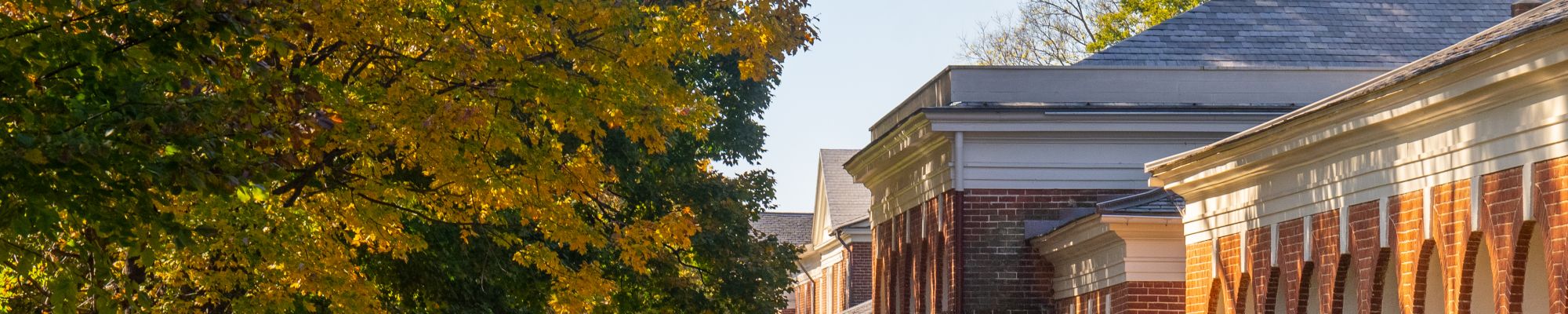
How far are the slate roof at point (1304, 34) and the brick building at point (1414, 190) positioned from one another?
26.2ft

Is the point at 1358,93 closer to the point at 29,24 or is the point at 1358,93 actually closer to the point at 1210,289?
the point at 1210,289

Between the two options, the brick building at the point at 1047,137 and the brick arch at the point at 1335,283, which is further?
the brick building at the point at 1047,137

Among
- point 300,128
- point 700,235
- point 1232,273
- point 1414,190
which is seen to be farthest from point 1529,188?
point 700,235

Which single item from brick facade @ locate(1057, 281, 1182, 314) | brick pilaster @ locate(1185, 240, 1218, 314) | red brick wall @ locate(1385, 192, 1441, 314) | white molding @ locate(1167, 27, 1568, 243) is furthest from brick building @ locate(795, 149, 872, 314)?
red brick wall @ locate(1385, 192, 1441, 314)

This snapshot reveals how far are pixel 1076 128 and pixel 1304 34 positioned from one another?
161 inches

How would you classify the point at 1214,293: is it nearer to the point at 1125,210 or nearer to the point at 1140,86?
the point at 1125,210

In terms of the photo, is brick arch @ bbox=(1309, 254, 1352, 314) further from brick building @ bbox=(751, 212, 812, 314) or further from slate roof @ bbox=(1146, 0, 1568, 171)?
brick building @ bbox=(751, 212, 812, 314)

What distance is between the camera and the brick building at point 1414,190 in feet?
33.2

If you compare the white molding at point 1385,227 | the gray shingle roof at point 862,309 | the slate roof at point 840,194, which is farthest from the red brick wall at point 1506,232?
the slate roof at point 840,194

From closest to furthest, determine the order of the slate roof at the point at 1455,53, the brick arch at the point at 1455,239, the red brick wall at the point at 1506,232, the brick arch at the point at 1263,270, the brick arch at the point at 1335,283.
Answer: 1. the slate roof at the point at 1455,53
2. the red brick wall at the point at 1506,232
3. the brick arch at the point at 1455,239
4. the brick arch at the point at 1335,283
5. the brick arch at the point at 1263,270

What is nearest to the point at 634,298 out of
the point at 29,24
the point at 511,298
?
the point at 511,298

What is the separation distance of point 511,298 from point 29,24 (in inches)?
650

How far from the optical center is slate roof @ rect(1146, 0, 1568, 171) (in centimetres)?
989

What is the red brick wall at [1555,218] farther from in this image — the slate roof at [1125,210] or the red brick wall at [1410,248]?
the slate roof at [1125,210]
